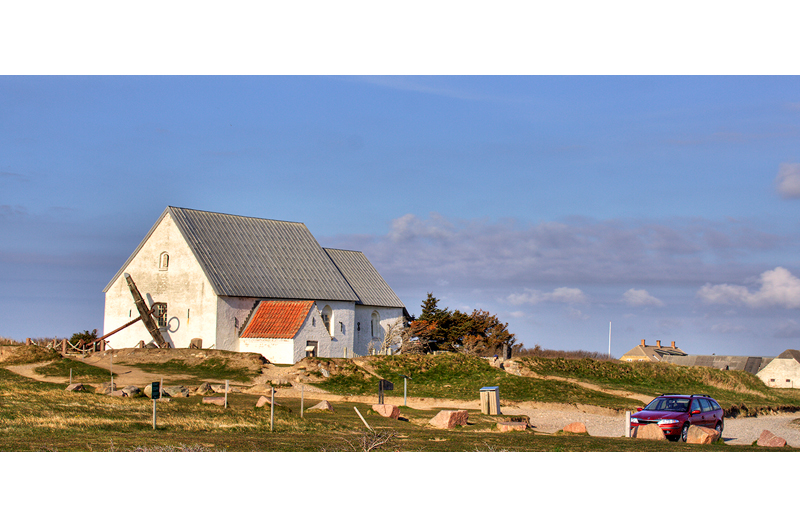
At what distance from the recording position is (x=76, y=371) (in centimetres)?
3362

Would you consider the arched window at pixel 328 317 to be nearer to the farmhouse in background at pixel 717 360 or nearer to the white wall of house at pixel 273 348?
the white wall of house at pixel 273 348

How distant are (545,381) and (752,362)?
1852 inches

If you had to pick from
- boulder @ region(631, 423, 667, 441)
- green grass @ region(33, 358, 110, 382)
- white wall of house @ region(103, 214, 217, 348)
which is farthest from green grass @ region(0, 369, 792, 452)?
white wall of house @ region(103, 214, 217, 348)

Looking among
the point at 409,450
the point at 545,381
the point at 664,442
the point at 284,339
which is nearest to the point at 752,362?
the point at 545,381

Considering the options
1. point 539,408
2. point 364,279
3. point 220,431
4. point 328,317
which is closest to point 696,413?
point 539,408

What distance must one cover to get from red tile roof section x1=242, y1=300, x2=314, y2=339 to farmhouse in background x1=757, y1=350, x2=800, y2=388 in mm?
47554

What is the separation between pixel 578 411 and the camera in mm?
29156

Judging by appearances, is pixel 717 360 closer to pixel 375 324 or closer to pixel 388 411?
pixel 375 324

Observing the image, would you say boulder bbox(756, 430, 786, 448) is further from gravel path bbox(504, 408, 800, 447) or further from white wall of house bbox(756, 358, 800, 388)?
white wall of house bbox(756, 358, 800, 388)

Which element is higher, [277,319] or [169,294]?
[169,294]

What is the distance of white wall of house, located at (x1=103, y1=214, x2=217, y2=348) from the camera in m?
42.2

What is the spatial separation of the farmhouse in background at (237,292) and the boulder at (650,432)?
23976 millimetres

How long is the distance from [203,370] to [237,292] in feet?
25.7

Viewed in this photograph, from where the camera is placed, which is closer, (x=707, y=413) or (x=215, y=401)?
(x=707, y=413)
